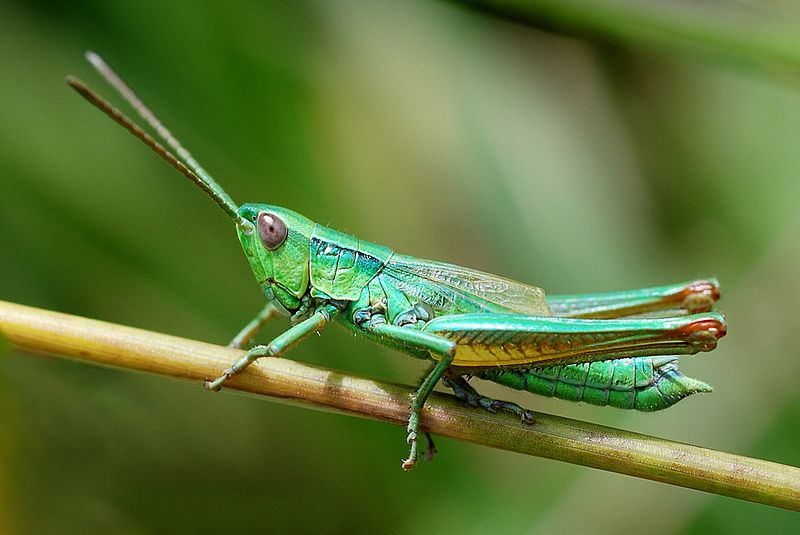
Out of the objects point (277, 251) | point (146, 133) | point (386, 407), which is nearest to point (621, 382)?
point (386, 407)

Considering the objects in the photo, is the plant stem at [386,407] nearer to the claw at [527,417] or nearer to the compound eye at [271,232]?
the claw at [527,417]

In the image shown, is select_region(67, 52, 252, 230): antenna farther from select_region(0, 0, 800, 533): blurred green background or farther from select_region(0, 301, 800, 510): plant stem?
select_region(0, 0, 800, 533): blurred green background

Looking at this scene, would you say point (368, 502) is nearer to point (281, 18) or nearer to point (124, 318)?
point (124, 318)

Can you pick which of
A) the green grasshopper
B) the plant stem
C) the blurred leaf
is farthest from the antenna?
the blurred leaf

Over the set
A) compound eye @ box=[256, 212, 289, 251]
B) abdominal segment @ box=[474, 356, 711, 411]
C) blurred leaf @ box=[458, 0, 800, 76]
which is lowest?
compound eye @ box=[256, 212, 289, 251]

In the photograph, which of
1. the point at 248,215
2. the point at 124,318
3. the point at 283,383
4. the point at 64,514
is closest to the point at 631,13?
the point at 248,215

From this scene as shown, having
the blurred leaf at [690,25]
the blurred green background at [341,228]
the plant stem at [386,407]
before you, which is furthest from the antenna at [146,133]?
the blurred leaf at [690,25]
